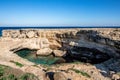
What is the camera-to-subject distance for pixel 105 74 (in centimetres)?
2848

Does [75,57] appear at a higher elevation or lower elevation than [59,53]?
lower

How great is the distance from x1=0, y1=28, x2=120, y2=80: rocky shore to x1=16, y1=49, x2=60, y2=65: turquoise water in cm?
84

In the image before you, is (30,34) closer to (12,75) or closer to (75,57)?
(75,57)

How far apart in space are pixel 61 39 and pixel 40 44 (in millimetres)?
4736

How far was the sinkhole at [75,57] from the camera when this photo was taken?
132ft

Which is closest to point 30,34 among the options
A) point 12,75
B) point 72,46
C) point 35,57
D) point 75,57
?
point 35,57

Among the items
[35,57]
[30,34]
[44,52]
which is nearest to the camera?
[35,57]

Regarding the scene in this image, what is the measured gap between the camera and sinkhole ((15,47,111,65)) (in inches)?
1590

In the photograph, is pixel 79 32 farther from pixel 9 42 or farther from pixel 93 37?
pixel 9 42

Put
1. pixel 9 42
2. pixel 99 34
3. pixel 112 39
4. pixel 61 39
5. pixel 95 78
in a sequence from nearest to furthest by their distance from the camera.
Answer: pixel 95 78 → pixel 112 39 → pixel 99 34 → pixel 9 42 → pixel 61 39

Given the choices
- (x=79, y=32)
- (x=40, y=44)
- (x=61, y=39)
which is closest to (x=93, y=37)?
(x=79, y=32)

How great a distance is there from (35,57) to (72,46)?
25.5ft

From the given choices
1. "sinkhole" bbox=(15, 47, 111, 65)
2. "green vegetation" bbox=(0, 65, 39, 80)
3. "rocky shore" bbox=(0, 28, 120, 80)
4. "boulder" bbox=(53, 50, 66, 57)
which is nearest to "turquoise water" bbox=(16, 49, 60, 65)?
"sinkhole" bbox=(15, 47, 111, 65)

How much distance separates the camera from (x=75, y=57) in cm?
4406
